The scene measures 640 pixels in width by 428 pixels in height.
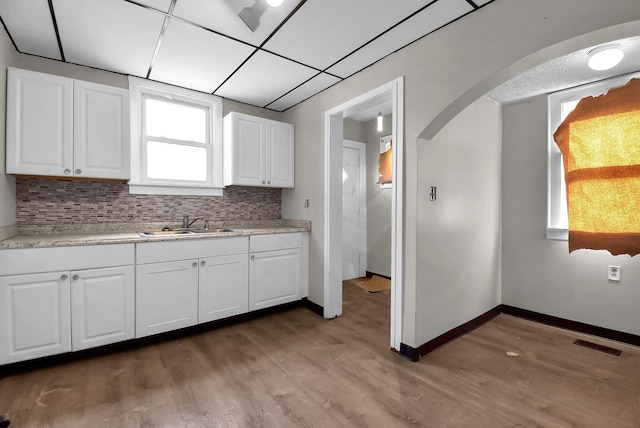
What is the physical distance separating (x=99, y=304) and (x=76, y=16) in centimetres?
195

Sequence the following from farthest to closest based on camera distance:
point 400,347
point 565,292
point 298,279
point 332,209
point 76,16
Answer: point 298,279
point 332,209
point 565,292
point 400,347
point 76,16

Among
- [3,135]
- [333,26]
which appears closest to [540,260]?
[333,26]

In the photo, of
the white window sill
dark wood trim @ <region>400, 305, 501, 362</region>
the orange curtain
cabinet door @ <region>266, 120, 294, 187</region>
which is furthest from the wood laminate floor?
cabinet door @ <region>266, 120, 294, 187</region>

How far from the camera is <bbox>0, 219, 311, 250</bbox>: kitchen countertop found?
1.98 m

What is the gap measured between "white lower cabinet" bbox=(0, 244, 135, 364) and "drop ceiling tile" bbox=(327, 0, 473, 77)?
2.34 metres

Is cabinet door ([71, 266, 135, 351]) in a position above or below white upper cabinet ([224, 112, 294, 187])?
below

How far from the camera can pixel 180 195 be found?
3.07 meters

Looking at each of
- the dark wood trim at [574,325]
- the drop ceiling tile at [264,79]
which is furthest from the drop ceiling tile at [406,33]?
the dark wood trim at [574,325]

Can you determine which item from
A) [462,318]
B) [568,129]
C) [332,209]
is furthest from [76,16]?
[568,129]

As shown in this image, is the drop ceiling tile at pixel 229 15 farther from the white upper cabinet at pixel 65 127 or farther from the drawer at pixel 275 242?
the drawer at pixel 275 242

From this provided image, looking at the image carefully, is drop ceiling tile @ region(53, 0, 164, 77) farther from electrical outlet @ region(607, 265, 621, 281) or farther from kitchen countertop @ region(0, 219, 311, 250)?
electrical outlet @ region(607, 265, 621, 281)

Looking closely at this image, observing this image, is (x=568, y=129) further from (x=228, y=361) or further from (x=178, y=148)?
(x=178, y=148)

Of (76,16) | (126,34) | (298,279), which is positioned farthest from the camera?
(298,279)

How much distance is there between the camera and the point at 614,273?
2.54m
